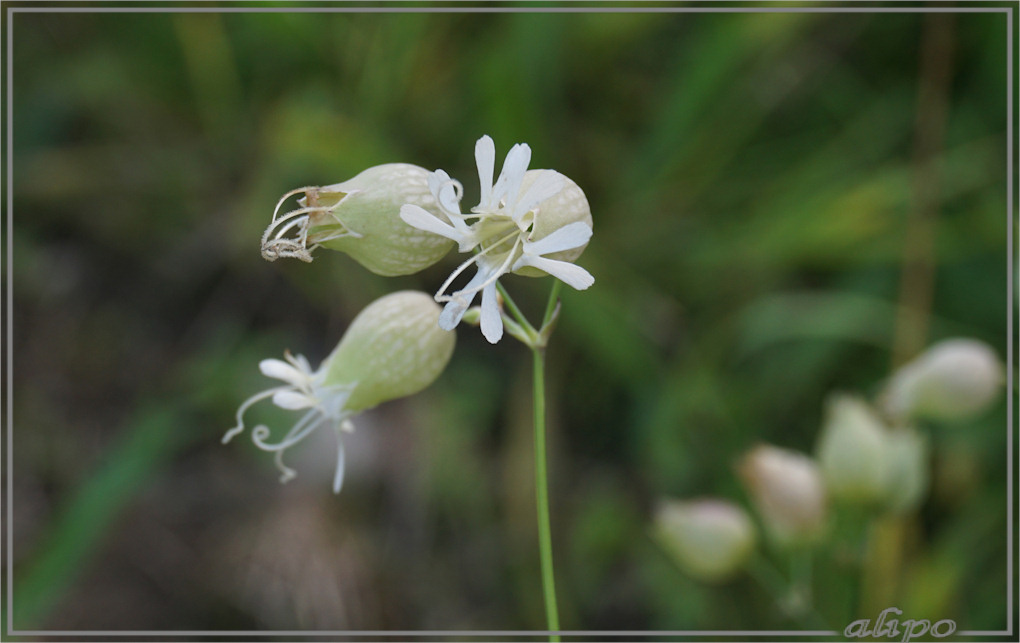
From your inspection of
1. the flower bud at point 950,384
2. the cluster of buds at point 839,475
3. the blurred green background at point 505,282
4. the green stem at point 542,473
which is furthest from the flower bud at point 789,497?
the green stem at point 542,473

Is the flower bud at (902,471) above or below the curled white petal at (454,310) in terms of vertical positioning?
below

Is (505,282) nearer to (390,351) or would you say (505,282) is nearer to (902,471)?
(902,471)

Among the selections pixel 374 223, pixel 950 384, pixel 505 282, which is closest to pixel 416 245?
pixel 374 223

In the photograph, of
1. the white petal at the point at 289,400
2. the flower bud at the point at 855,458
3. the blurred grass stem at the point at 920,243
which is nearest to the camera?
the white petal at the point at 289,400

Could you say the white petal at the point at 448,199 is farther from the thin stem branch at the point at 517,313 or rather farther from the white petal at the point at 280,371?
the white petal at the point at 280,371

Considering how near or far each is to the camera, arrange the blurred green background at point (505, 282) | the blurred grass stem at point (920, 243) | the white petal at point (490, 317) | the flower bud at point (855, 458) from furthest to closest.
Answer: the blurred green background at point (505, 282)
the blurred grass stem at point (920, 243)
the flower bud at point (855, 458)
the white petal at point (490, 317)

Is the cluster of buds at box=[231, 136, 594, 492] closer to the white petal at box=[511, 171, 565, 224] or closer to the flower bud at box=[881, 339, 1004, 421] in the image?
the white petal at box=[511, 171, 565, 224]

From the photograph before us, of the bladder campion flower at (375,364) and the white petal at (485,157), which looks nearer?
the white petal at (485,157)

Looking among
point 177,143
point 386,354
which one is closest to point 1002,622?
point 386,354
